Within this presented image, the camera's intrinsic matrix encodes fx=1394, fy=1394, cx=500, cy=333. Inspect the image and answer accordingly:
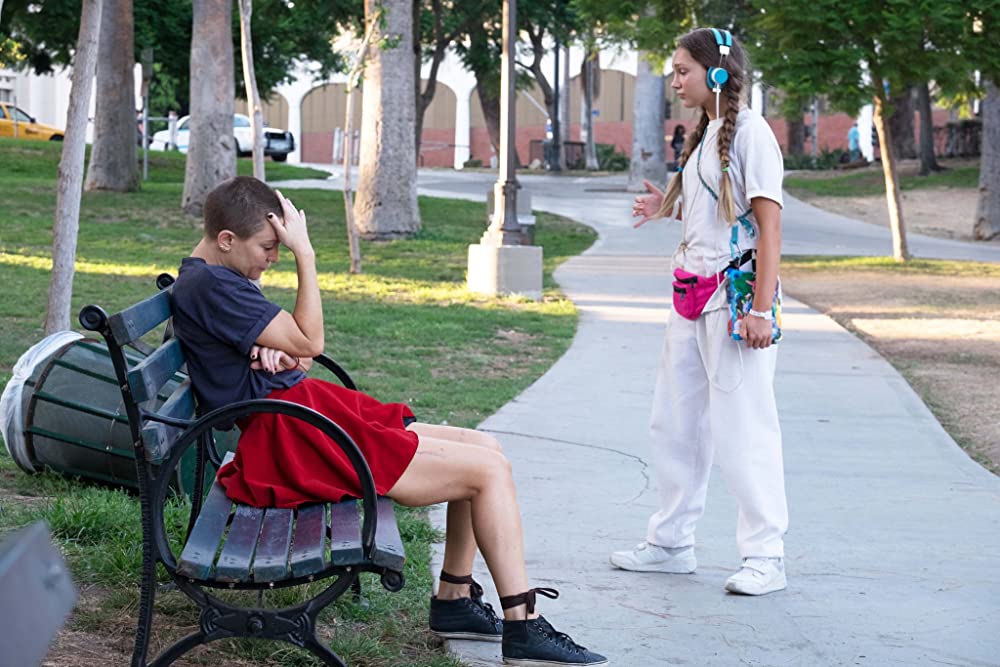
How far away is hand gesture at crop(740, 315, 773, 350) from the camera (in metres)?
4.52

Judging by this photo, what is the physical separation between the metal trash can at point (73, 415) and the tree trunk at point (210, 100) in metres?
15.4

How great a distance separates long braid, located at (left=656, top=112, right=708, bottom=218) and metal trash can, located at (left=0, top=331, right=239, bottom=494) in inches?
72.5

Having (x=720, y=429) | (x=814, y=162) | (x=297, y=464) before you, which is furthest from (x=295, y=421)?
(x=814, y=162)

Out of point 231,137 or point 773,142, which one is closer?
point 773,142

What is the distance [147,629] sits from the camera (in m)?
3.46

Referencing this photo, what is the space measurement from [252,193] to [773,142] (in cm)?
178

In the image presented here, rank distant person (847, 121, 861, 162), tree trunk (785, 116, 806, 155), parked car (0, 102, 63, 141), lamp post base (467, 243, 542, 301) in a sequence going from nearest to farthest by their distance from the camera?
lamp post base (467, 243, 542, 301), parked car (0, 102, 63, 141), distant person (847, 121, 861, 162), tree trunk (785, 116, 806, 155)

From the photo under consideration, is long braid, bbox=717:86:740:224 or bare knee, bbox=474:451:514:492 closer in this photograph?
bare knee, bbox=474:451:514:492

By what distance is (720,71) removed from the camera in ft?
15.1

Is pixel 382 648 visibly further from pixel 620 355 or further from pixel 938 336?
→ pixel 938 336

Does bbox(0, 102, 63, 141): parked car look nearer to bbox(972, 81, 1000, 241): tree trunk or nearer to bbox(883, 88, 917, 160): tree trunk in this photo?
bbox(883, 88, 917, 160): tree trunk

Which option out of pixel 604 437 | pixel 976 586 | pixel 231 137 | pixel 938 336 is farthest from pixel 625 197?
pixel 976 586

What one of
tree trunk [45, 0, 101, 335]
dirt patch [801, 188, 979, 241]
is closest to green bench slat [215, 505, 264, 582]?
tree trunk [45, 0, 101, 335]

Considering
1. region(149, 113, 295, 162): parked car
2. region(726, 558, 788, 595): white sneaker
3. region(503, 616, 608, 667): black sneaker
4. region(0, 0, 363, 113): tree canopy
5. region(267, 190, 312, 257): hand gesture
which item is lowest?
region(726, 558, 788, 595): white sneaker
